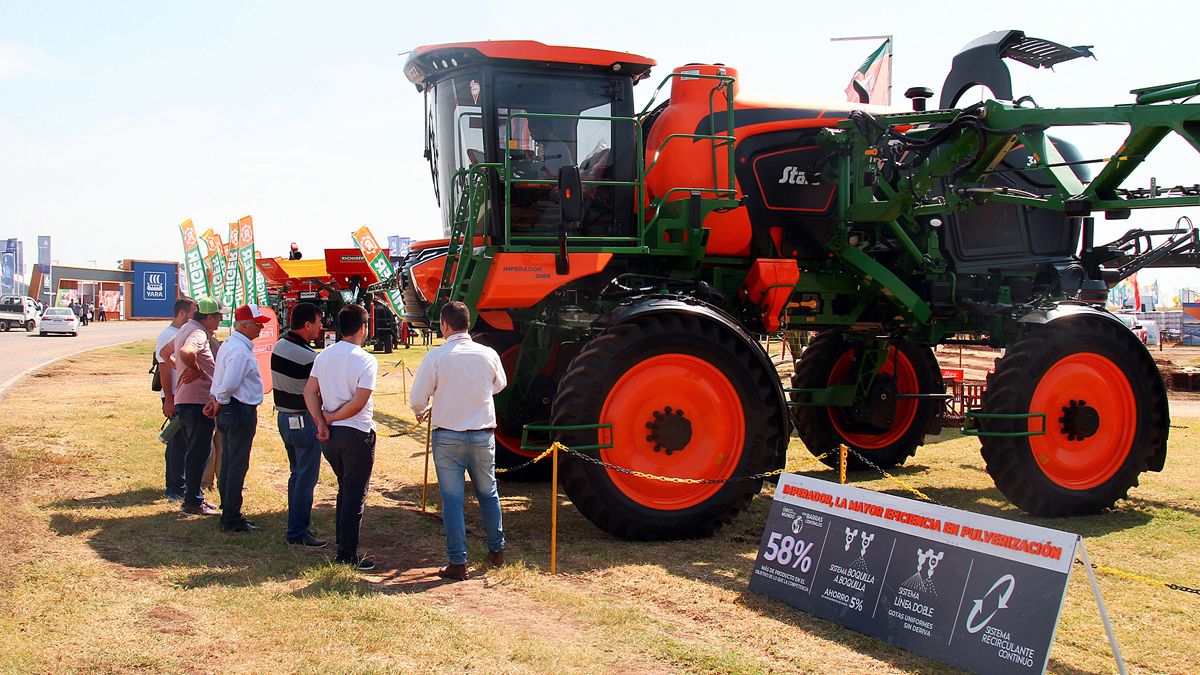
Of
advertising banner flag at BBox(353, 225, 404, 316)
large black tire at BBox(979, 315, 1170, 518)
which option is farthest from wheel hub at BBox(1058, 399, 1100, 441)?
advertising banner flag at BBox(353, 225, 404, 316)

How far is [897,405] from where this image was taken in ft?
35.7

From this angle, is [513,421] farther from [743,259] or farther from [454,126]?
[454,126]

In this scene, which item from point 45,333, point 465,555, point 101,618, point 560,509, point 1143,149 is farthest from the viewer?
point 45,333

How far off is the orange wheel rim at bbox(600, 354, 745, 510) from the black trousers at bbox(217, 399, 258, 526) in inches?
106

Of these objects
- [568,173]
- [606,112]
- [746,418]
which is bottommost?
[746,418]

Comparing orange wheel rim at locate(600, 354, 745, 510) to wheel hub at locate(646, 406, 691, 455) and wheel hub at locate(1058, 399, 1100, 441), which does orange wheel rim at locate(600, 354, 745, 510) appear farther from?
wheel hub at locate(1058, 399, 1100, 441)

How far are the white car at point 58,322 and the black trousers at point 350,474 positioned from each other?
40255mm

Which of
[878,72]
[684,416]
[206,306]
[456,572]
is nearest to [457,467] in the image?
[456,572]

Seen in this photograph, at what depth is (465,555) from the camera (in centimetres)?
615

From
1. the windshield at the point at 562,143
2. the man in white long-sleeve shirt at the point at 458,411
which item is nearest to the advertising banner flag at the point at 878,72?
the windshield at the point at 562,143

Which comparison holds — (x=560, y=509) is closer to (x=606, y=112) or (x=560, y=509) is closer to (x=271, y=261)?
(x=606, y=112)

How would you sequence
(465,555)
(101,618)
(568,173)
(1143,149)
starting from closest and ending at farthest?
(101,618) < (465,555) < (568,173) < (1143,149)

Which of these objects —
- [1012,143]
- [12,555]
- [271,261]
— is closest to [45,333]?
[271,261]

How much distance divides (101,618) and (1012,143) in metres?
7.68
